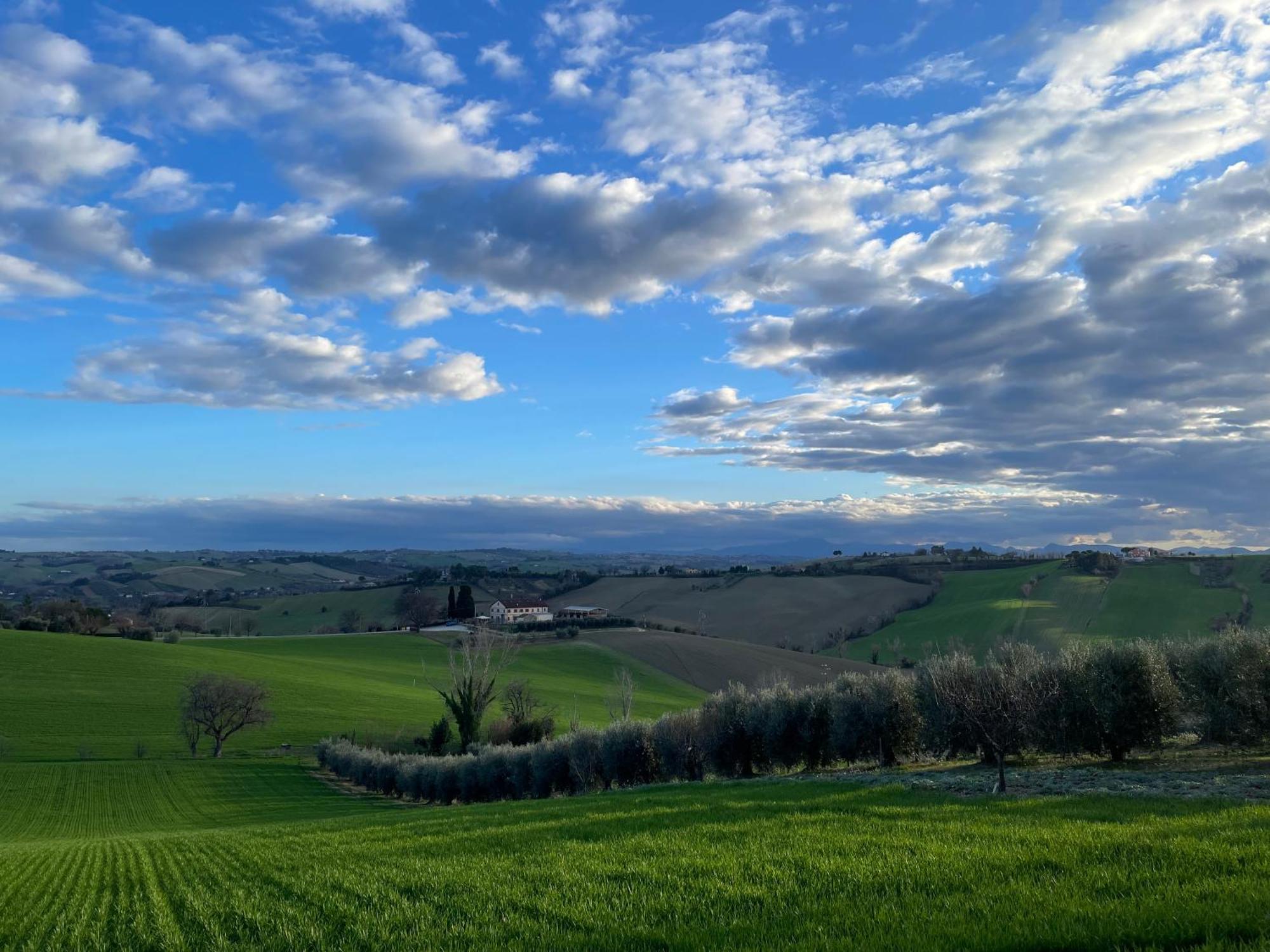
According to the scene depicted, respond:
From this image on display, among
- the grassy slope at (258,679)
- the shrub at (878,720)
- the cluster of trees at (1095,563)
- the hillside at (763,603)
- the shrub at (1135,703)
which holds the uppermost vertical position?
the cluster of trees at (1095,563)

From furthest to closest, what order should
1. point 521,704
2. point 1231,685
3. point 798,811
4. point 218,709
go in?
1. point 521,704
2. point 218,709
3. point 1231,685
4. point 798,811

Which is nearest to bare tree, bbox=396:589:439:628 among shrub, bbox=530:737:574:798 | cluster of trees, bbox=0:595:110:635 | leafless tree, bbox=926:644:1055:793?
cluster of trees, bbox=0:595:110:635

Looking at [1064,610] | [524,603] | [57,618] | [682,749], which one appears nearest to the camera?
[682,749]

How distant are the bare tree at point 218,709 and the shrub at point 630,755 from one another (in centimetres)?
4334

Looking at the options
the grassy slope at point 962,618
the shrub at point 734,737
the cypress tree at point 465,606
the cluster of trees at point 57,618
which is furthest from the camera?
the cypress tree at point 465,606

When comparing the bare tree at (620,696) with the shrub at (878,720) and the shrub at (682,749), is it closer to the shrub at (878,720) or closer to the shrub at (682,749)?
the shrub at (682,749)

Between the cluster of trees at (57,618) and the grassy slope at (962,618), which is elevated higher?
the grassy slope at (962,618)

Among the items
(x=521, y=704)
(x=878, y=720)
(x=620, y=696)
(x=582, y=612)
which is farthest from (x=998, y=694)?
(x=582, y=612)

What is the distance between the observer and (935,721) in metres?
30.5

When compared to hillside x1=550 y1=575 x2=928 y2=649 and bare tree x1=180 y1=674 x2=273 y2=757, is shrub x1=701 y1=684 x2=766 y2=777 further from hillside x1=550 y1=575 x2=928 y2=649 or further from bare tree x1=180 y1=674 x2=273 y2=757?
hillside x1=550 y1=575 x2=928 y2=649

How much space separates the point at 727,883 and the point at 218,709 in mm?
67813

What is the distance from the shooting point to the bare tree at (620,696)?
216 feet

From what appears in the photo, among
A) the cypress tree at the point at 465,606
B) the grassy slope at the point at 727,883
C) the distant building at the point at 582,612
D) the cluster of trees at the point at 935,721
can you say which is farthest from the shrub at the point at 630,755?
the cypress tree at the point at 465,606

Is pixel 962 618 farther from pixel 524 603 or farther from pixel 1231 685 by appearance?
pixel 1231 685
